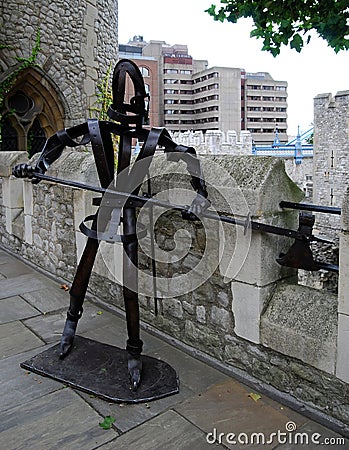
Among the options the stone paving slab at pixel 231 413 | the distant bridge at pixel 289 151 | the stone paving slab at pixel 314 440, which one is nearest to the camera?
the stone paving slab at pixel 314 440

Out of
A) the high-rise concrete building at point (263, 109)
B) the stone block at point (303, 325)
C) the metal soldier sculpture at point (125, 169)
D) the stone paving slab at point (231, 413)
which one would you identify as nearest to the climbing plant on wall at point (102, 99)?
the metal soldier sculpture at point (125, 169)

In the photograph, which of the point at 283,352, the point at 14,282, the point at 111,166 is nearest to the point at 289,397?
the point at 283,352

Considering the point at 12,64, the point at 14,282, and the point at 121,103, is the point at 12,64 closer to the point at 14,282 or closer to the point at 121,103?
the point at 14,282

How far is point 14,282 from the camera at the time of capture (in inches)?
171

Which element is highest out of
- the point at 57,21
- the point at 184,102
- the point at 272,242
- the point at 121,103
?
the point at 184,102

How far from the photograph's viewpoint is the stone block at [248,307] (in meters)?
2.40

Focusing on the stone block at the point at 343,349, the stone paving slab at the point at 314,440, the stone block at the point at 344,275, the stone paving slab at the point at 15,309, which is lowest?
the stone paving slab at the point at 314,440

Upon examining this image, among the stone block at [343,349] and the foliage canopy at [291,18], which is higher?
the foliage canopy at [291,18]

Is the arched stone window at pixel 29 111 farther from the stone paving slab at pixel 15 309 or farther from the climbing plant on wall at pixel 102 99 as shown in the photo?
the stone paving slab at pixel 15 309

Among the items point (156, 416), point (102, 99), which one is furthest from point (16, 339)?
point (102, 99)

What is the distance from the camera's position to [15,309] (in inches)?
143

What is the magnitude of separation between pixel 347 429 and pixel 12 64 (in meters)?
9.17

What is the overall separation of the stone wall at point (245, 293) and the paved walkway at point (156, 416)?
0.15 m

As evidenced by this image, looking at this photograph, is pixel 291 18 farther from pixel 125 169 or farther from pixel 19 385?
pixel 19 385
